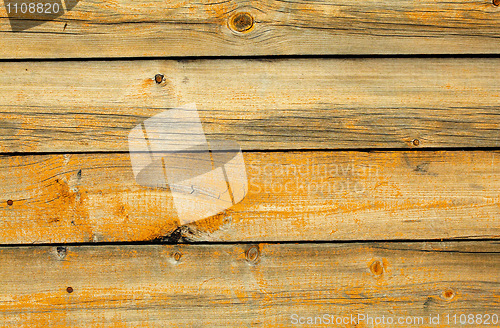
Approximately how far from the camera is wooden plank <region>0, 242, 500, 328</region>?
720 millimetres

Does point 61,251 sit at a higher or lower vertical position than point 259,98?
lower

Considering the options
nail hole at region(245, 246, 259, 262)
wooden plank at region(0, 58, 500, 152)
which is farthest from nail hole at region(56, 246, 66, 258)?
nail hole at region(245, 246, 259, 262)

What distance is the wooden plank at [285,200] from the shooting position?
28.0 inches

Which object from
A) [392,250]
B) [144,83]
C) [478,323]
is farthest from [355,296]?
[144,83]

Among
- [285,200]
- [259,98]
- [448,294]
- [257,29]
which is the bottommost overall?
[448,294]

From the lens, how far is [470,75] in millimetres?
702

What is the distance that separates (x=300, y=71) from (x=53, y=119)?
0.60 metres

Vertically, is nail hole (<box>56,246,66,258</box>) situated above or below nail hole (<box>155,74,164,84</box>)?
below

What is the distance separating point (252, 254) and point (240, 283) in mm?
78

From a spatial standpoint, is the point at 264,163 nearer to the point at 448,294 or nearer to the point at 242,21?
the point at 242,21

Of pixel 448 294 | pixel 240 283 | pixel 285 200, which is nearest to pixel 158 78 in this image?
pixel 285 200

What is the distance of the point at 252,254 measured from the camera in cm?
72

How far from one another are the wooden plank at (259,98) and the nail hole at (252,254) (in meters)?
0.26

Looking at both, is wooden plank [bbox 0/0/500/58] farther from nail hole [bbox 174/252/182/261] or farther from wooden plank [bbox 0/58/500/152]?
nail hole [bbox 174/252/182/261]
